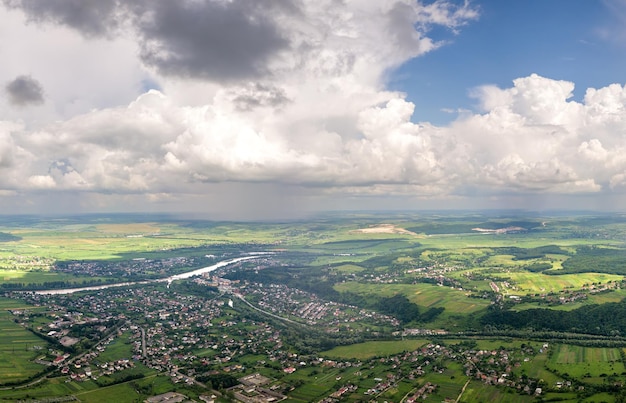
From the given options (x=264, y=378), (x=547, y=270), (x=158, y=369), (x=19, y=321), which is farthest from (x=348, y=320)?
(x=547, y=270)

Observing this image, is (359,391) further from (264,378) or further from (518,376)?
(518,376)

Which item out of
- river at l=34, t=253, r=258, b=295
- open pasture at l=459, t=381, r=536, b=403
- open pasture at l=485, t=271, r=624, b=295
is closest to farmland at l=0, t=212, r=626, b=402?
open pasture at l=459, t=381, r=536, b=403

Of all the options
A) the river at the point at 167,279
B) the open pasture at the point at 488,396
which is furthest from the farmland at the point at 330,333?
the river at the point at 167,279

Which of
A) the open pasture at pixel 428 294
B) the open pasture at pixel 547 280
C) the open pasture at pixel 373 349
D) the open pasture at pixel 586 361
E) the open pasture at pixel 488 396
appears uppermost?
the open pasture at pixel 547 280

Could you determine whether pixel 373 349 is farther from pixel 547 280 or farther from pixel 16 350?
pixel 547 280

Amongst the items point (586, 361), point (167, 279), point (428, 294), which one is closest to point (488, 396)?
point (586, 361)

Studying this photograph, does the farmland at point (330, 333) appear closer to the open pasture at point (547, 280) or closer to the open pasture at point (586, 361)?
the open pasture at point (586, 361)
